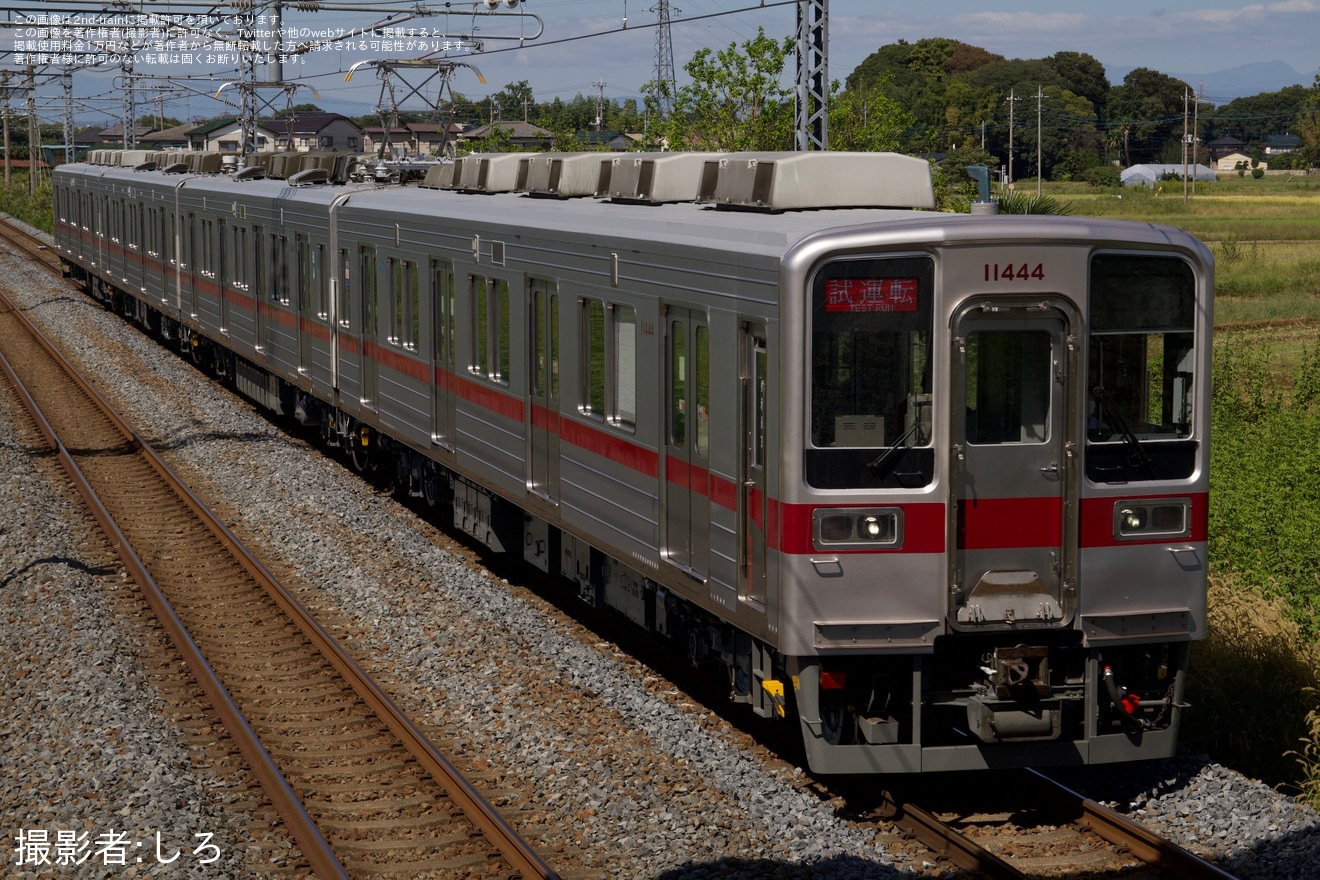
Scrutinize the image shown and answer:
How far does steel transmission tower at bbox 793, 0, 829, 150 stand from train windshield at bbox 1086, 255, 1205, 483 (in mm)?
7603

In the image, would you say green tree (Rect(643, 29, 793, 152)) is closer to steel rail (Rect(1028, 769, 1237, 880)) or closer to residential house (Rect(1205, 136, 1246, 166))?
steel rail (Rect(1028, 769, 1237, 880))

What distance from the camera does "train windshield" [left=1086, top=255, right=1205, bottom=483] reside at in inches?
278

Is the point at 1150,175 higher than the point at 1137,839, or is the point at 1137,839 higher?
the point at 1150,175

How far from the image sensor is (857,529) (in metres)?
6.95

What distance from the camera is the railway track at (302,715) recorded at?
708cm

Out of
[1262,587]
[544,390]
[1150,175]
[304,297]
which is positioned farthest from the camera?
[1150,175]

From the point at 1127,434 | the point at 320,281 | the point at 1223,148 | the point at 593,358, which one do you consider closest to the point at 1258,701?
the point at 1127,434

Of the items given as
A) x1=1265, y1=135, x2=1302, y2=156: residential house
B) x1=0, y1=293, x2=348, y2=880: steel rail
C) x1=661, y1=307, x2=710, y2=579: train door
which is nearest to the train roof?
x1=661, y1=307, x2=710, y2=579: train door

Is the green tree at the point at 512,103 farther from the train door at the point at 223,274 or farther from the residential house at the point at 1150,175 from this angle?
the train door at the point at 223,274

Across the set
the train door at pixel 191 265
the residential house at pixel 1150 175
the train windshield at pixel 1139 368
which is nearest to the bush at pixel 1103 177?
the residential house at pixel 1150 175

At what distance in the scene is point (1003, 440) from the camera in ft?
23.1

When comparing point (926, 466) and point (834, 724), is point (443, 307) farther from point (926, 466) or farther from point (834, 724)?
point (926, 466)

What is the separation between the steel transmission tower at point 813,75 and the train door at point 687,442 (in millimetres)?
6634

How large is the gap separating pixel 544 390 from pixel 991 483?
4.00 meters
